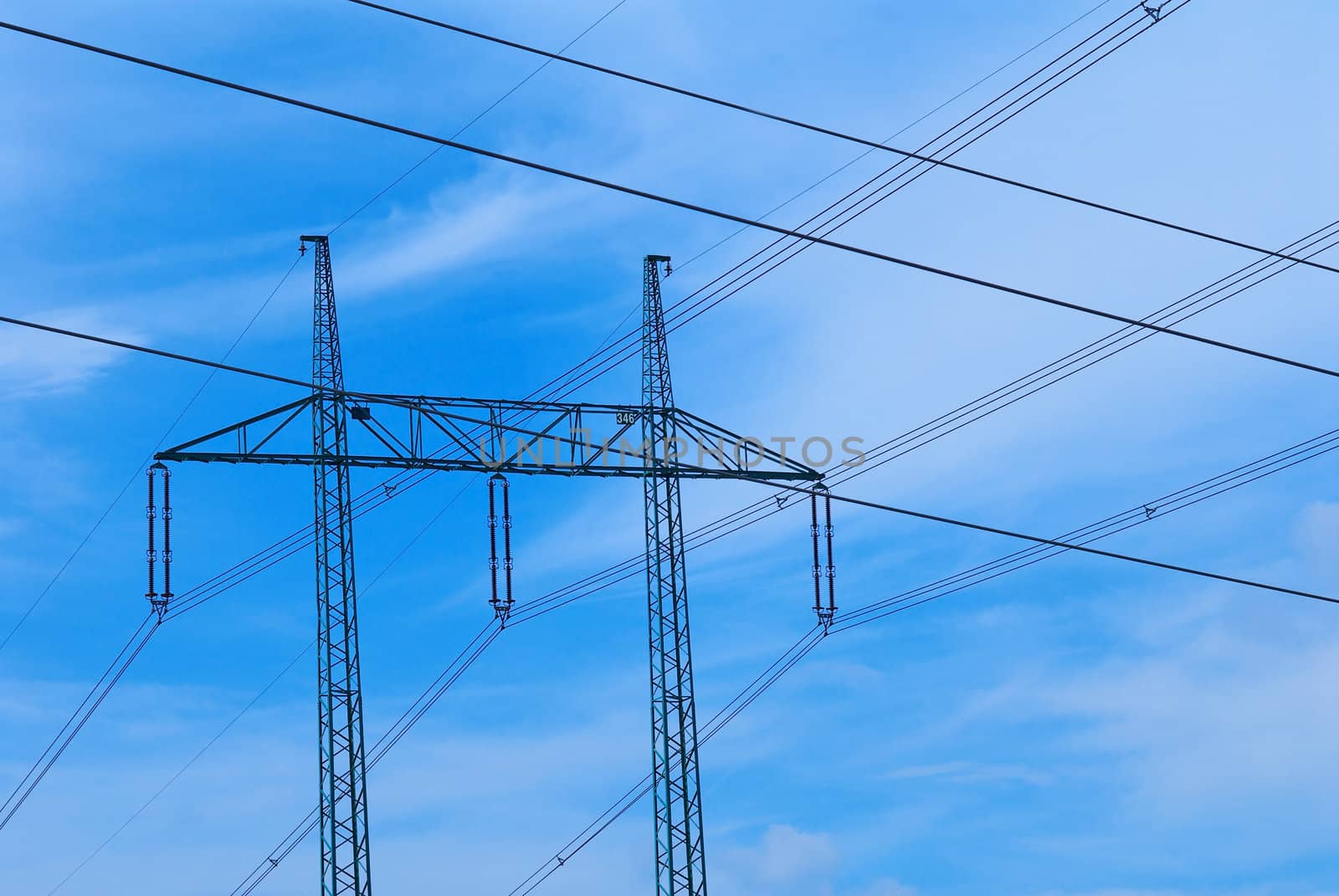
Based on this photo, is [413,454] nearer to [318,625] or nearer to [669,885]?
[318,625]

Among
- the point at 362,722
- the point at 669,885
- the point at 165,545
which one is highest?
the point at 165,545

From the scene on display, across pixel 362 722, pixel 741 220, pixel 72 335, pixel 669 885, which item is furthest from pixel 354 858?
pixel 741 220

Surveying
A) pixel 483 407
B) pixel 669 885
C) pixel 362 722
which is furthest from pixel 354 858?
pixel 483 407

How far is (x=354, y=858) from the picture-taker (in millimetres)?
40344

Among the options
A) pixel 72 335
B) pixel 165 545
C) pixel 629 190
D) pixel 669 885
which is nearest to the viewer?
pixel 629 190

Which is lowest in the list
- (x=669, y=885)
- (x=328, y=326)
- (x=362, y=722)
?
(x=669, y=885)

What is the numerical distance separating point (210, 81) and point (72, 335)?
22.2 ft

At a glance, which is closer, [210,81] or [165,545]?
[210,81]

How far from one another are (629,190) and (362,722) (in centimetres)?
2046

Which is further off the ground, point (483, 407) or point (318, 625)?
point (483, 407)

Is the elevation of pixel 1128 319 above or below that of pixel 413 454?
below

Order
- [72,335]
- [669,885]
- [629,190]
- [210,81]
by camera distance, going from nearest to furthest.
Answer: [210,81], [629,190], [72,335], [669,885]

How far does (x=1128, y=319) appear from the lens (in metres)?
27.9

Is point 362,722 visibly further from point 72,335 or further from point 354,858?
point 72,335
